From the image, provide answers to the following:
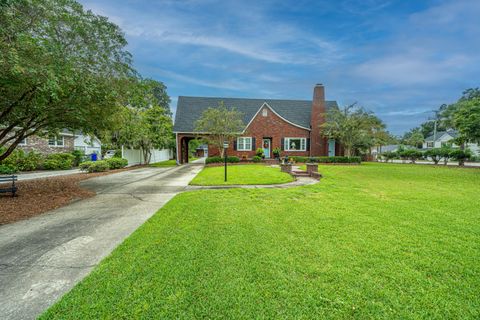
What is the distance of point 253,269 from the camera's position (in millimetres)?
2766

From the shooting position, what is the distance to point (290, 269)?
2.76 meters

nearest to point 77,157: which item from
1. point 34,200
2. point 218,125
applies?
point 218,125

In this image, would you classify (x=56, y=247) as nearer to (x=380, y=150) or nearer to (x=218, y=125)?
(x=218, y=125)

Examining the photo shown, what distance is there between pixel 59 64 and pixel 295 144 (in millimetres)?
20936

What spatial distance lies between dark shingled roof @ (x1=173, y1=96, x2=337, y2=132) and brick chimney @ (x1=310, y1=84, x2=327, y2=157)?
1281mm

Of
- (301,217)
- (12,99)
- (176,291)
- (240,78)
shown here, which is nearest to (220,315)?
(176,291)

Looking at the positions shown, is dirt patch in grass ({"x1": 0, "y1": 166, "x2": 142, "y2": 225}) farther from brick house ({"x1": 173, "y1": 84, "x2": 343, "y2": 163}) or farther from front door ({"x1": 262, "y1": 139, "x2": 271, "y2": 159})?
front door ({"x1": 262, "y1": 139, "x2": 271, "y2": 159})

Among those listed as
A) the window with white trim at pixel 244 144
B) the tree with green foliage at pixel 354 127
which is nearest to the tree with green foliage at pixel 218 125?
the window with white trim at pixel 244 144

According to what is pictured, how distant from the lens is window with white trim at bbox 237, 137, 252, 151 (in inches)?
892

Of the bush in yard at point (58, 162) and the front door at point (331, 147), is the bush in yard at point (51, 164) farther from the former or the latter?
the front door at point (331, 147)

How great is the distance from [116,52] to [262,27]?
1321 cm

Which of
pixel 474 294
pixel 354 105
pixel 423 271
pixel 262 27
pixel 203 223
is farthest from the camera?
pixel 354 105

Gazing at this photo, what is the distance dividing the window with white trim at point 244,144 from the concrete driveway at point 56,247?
16.4 meters

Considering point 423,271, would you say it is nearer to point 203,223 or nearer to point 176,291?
point 176,291
